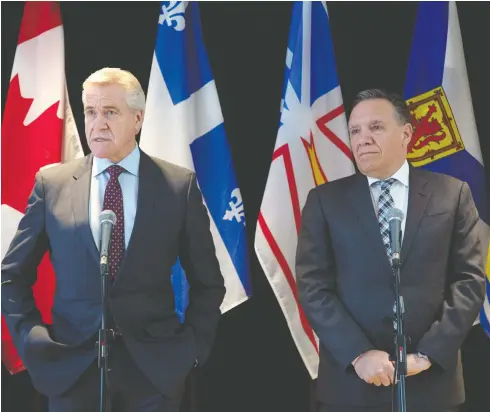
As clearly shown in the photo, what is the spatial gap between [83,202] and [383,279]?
3.60 ft

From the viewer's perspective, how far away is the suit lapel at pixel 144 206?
107 inches

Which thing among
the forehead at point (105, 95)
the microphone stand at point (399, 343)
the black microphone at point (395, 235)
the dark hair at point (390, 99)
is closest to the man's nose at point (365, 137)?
the dark hair at point (390, 99)

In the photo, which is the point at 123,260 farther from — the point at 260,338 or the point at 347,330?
the point at 260,338

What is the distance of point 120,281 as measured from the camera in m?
2.69

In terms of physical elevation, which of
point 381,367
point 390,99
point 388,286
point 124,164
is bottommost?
point 381,367

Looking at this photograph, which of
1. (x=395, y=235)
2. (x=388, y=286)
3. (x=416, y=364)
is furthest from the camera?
(x=388, y=286)

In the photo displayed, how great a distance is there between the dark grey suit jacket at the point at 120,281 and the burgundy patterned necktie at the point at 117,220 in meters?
0.05

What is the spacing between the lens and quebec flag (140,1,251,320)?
3.73m

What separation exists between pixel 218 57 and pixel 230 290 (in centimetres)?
122

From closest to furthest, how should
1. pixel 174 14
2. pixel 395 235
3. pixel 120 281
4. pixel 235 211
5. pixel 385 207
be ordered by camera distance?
pixel 395 235, pixel 120 281, pixel 385 207, pixel 235 211, pixel 174 14

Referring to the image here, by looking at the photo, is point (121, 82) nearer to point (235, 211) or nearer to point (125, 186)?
point (125, 186)

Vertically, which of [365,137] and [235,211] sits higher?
[365,137]

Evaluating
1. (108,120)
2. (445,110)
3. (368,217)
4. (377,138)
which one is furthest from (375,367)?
(445,110)

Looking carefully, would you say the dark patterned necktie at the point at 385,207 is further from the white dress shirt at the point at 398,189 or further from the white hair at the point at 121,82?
the white hair at the point at 121,82
